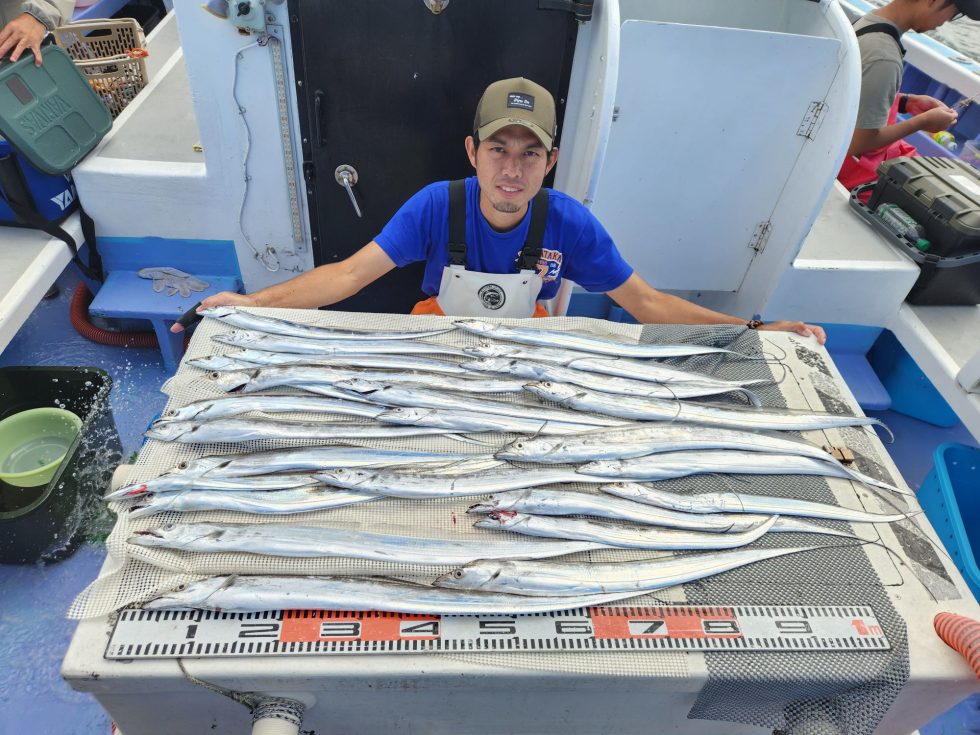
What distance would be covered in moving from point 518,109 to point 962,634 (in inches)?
89.5

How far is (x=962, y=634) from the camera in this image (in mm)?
1573

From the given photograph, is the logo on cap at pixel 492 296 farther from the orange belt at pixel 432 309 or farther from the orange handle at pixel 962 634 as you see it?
the orange handle at pixel 962 634

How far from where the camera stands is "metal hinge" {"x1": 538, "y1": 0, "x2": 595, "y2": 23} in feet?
10.2

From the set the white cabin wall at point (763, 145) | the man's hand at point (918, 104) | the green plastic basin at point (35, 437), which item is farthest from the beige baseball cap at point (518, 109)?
the man's hand at point (918, 104)

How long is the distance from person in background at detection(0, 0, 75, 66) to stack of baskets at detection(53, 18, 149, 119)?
0.53m

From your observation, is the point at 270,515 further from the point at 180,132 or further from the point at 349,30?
the point at 180,132

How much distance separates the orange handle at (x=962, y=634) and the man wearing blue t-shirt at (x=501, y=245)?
130 centimetres

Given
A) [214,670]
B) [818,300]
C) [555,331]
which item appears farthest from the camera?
[818,300]

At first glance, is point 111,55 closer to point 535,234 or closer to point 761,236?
point 535,234

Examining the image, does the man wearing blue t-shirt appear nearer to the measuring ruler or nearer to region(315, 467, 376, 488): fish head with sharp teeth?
region(315, 467, 376, 488): fish head with sharp teeth

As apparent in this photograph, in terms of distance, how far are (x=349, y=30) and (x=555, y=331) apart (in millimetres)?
2072

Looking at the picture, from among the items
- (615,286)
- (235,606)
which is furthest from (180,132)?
(235,606)

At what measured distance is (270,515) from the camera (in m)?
1.78

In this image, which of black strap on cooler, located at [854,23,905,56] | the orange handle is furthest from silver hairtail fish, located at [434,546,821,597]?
black strap on cooler, located at [854,23,905,56]
